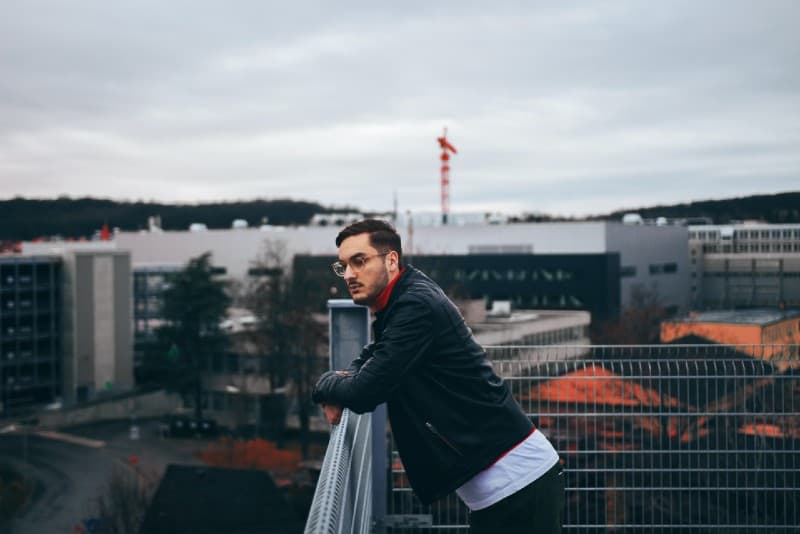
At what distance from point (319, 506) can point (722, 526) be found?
3.50 metres

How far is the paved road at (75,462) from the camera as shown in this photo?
73.8ft

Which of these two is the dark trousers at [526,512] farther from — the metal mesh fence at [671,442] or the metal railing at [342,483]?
the metal mesh fence at [671,442]

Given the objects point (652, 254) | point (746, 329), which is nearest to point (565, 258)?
point (652, 254)

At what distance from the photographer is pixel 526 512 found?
2.43 metres

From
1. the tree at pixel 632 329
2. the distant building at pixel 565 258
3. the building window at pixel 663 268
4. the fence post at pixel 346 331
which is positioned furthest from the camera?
the building window at pixel 663 268

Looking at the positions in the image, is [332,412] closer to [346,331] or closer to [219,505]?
[346,331]

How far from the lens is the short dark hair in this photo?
2330 mm

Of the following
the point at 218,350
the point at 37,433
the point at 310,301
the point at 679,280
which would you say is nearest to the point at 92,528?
the point at 310,301

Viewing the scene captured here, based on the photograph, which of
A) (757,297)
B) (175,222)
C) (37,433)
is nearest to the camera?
(757,297)

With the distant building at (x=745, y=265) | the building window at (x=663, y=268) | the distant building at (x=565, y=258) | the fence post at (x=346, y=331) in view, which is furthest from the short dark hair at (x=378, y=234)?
the building window at (x=663, y=268)

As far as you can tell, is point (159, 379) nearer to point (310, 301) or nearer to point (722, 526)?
point (310, 301)

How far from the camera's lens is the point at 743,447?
4508mm

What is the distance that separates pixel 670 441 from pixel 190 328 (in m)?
33.9

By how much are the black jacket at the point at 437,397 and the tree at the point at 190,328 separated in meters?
34.7
